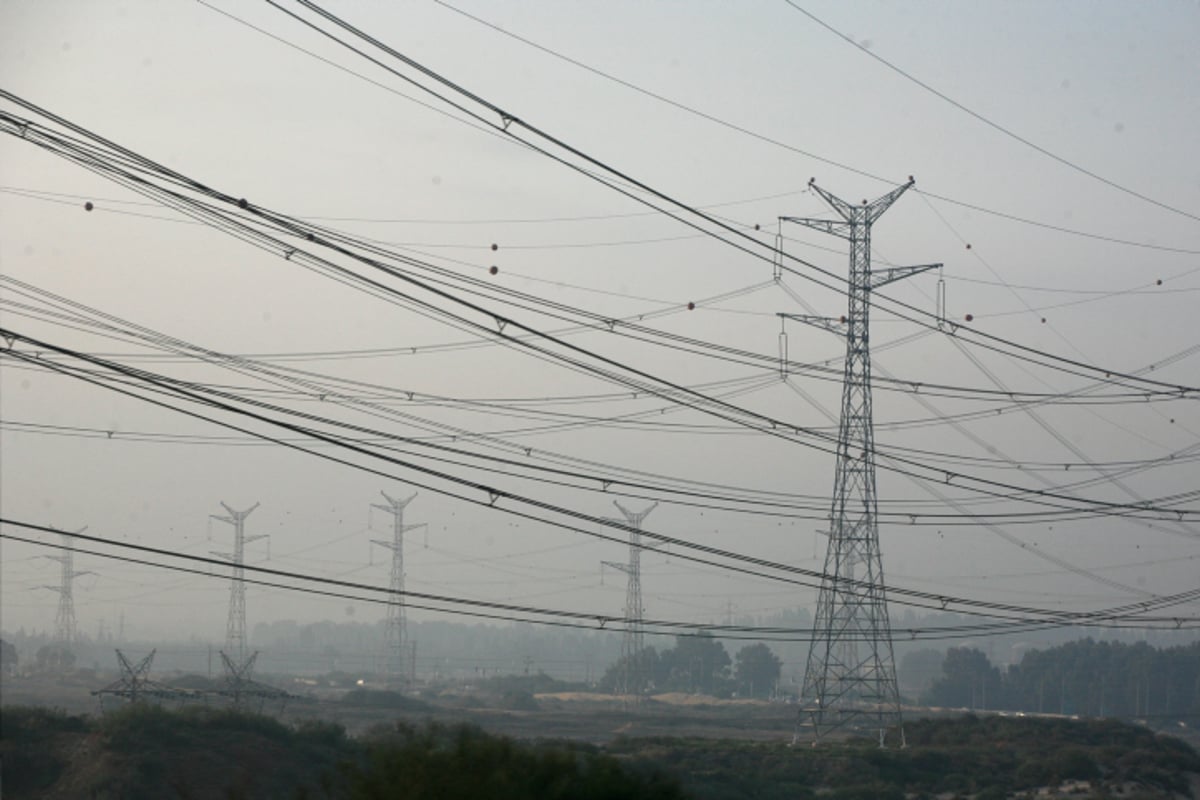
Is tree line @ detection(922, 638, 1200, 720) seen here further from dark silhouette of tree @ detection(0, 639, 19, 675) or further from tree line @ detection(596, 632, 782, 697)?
dark silhouette of tree @ detection(0, 639, 19, 675)

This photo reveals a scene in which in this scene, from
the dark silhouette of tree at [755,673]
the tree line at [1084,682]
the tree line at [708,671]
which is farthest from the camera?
the dark silhouette of tree at [755,673]

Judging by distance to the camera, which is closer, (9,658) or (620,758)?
(620,758)

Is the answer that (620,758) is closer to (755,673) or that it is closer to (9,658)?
(9,658)

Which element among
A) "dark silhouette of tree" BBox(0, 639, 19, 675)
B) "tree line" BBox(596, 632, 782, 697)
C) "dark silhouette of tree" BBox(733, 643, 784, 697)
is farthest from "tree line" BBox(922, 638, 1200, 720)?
"dark silhouette of tree" BBox(0, 639, 19, 675)

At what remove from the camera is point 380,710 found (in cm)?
9025

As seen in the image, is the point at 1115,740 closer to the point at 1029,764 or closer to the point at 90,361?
the point at 1029,764

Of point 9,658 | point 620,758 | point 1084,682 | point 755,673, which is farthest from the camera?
point 755,673

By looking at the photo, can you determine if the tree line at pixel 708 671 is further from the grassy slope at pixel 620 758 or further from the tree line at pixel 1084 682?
the grassy slope at pixel 620 758

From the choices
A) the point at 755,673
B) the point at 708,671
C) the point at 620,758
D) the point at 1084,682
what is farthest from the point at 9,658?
the point at 620,758

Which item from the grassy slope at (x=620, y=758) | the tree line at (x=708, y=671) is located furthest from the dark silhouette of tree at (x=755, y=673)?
the grassy slope at (x=620, y=758)

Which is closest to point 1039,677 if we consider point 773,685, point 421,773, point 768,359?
point 773,685

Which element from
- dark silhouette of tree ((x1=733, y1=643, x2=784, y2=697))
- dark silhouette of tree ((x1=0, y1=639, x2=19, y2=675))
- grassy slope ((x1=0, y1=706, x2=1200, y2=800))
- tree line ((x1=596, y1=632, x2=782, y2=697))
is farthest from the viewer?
dark silhouette of tree ((x1=733, y1=643, x2=784, y2=697))

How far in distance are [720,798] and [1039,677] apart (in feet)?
368

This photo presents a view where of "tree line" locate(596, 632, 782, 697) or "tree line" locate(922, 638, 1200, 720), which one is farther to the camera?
"tree line" locate(596, 632, 782, 697)
